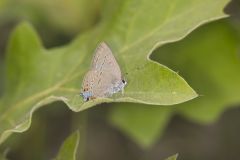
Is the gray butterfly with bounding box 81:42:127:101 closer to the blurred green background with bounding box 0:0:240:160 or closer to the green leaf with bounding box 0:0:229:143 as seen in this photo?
the green leaf with bounding box 0:0:229:143

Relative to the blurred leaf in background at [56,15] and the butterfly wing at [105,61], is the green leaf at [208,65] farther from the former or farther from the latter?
the butterfly wing at [105,61]

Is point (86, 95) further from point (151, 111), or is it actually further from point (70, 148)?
point (151, 111)

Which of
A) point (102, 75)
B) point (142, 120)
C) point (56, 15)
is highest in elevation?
point (102, 75)

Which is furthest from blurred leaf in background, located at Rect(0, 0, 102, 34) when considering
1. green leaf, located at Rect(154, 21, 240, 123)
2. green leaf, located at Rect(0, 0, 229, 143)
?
green leaf, located at Rect(0, 0, 229, 143)

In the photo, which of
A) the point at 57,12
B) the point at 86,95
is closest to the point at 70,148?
the point at 86,95

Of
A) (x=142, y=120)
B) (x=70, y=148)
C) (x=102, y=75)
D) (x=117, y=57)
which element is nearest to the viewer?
(x=70, y=148)
